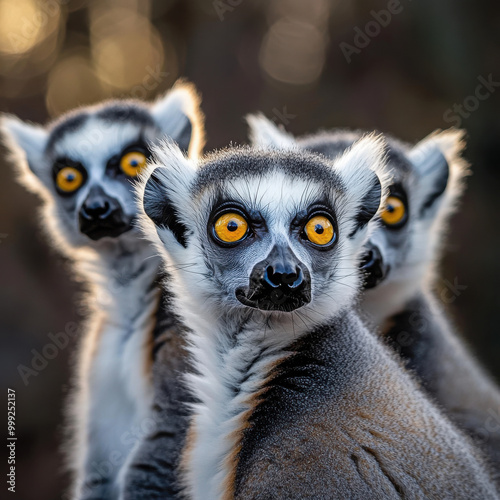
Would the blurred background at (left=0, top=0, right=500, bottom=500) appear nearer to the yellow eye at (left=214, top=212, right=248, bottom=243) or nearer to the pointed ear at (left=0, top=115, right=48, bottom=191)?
the pointed ear at (left=0, top=115, right=48, bottom=191)

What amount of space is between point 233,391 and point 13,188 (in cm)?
778

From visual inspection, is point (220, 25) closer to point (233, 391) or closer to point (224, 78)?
point (224, 78)

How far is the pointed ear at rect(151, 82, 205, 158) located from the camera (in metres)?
3.78

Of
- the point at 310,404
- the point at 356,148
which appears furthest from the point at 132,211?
the point at 310,404

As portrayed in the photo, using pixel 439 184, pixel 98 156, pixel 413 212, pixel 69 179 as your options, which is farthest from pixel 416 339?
pixel 69 179

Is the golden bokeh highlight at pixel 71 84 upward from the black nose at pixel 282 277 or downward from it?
upward

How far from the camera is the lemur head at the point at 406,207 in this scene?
3584 millimetres

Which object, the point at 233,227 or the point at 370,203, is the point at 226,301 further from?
the point at 370,203

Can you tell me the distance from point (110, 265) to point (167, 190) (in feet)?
3.45

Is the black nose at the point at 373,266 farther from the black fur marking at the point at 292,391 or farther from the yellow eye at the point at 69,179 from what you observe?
the yellow eye at the point at 69,179

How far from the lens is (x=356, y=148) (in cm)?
290

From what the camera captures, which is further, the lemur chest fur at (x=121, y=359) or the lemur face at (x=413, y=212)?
the lemur face at (x=413, y=212)

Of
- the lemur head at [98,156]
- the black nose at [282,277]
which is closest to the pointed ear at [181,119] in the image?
the lemur head at [98,156]

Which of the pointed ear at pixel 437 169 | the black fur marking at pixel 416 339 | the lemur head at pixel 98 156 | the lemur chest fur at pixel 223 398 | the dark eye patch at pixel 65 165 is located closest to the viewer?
the lemur chest fur at pixel 223 398
